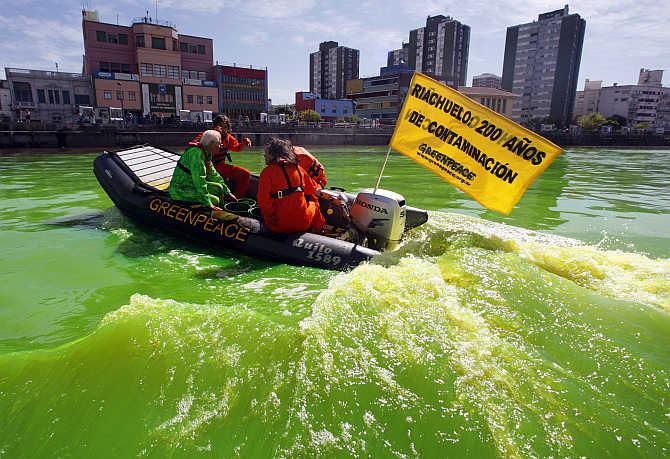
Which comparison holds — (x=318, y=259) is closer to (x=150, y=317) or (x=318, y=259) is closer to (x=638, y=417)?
(x=150, y=317)

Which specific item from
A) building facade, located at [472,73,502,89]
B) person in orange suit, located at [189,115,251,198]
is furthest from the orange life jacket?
Answer: building facade, located at [472,73,502,89]

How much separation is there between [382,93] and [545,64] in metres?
43.9

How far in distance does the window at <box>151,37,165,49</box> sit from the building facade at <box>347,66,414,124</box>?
41021 mm

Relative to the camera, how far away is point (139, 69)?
4856 cm

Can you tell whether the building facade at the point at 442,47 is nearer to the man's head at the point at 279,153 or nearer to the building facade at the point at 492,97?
the building facade at the point at 492,97

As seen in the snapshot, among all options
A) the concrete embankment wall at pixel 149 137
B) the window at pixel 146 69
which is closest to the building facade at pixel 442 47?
the window at pixel 146 69

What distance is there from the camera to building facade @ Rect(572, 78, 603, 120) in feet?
354

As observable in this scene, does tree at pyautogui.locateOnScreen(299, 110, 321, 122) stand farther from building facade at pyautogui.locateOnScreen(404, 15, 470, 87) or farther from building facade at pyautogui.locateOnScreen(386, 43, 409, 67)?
building facade at pyautogui.locateOnScreen(386, 43, 409, 67)

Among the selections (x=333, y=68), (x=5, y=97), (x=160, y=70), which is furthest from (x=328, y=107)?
(x=333, y=68)

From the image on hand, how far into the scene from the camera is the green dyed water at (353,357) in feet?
6.63

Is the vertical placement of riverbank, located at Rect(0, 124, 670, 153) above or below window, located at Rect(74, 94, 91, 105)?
below

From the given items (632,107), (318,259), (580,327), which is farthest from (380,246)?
(632,107)

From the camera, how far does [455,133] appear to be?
4.43 metres

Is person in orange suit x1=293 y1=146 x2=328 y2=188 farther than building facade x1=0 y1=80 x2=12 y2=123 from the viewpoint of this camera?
No
